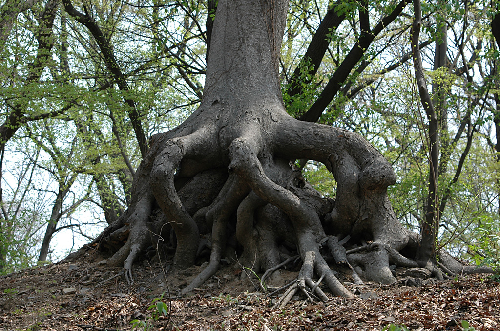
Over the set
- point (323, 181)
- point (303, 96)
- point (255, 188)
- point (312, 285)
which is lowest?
point (312, 285)

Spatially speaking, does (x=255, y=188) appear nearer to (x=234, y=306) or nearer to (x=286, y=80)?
(x=234, y=306)

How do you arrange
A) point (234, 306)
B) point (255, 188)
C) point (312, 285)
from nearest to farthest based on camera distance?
point (234, 306) < point (312, 285) < point (255, 188)

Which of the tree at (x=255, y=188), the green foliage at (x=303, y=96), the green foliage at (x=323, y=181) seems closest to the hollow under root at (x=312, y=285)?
the tree at (x=255, y=188)

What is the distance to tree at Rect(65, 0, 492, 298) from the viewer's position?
483cm

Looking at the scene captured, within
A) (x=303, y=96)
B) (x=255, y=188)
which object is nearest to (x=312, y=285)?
(x=255, y=188)

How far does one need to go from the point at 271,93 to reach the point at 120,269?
3188 mm

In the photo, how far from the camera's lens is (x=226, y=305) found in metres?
4.11

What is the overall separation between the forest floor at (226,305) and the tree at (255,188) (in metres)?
0.24

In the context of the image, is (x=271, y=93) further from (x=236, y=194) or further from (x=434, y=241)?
(x=434, y=241)

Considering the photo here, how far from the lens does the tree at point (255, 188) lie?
483 cm

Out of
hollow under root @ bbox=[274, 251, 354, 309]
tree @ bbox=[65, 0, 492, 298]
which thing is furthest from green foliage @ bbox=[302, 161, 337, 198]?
hollow under root @ bbox=[274, 251, 354, 309]

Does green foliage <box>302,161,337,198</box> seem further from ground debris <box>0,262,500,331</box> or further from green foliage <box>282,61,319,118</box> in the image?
ground debris <box>0,262,500,331</box>

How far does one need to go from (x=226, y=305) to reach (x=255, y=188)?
4.19 ft

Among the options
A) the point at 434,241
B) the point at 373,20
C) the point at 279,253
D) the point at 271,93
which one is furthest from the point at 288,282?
the point at 373,20
